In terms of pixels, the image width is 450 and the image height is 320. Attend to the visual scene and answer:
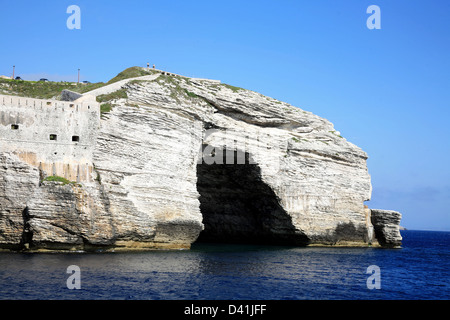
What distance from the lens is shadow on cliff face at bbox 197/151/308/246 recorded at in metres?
44.0

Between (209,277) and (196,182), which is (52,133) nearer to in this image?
(196,182)

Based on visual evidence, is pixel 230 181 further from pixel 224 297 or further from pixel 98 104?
pixel 224 297

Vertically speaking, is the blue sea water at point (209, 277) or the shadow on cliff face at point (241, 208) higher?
the shadow on cliff face at point (241, 208)

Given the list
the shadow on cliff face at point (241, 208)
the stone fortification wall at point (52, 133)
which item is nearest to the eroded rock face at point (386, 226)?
the shadow on cliff face at point (241, 208)

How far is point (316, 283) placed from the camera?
2503 cm

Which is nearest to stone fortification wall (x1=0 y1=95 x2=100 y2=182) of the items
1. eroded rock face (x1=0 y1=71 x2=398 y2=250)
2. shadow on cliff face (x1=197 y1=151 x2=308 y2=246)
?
eroded rock face (x1=0 y1=71 x2=398 y2=250)

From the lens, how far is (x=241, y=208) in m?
49.7

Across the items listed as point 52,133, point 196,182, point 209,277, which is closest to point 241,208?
point 196,182

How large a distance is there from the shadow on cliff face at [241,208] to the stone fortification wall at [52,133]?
12625 mm

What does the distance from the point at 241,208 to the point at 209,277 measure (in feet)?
81.8

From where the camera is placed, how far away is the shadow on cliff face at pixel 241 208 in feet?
144

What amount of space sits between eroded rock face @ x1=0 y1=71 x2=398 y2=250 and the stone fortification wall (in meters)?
0.68

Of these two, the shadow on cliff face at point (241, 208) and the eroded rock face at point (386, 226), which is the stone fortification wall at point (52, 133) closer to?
the shadow on cliff face at point (241, 208)

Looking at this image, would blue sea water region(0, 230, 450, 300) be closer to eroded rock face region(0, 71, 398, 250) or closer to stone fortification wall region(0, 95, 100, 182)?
eroded rock face region(0, 71, 398, 250)
